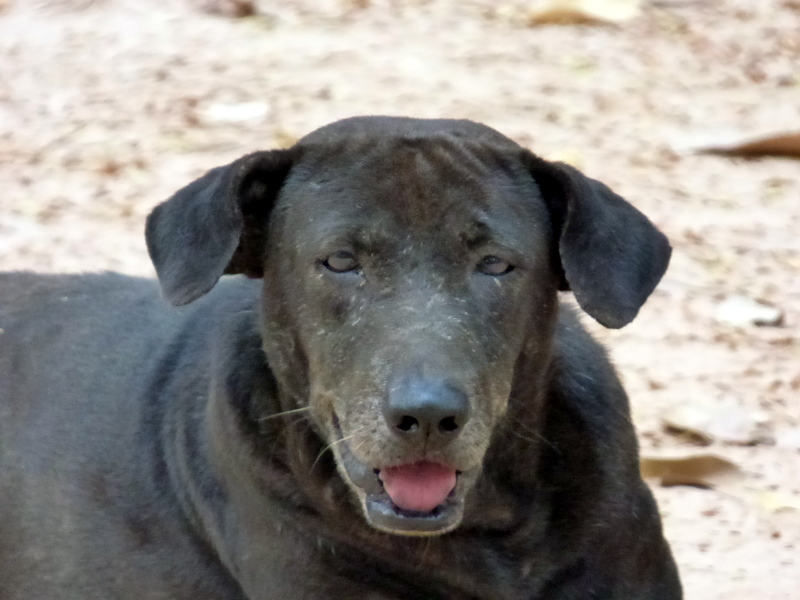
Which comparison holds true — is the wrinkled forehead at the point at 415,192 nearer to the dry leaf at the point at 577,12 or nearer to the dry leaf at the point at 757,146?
the dry leaf at the point at 757,146

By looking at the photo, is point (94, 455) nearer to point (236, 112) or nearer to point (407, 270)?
point (407, 270)

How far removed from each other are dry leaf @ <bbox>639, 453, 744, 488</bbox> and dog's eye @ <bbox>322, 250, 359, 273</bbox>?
2.20 metres

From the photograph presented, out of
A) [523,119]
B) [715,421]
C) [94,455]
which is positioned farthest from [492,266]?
[523,119]

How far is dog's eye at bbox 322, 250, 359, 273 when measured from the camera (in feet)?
11.2

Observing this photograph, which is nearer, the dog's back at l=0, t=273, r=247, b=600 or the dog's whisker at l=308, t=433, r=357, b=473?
the dog's whisker at l=308, t=433, r=357, b=473

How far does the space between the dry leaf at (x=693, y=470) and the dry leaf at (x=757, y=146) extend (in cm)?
333

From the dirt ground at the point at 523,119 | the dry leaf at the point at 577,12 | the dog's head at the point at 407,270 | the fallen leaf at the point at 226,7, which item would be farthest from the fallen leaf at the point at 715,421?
the fallen leaf at the point at 226,7

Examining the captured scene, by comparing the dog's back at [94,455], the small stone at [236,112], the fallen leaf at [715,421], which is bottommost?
the small stone at [236,112]

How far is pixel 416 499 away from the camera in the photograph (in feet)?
10.7

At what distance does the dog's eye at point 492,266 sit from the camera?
3.41 metres

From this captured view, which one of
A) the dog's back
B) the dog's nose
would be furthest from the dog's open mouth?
the dog's back

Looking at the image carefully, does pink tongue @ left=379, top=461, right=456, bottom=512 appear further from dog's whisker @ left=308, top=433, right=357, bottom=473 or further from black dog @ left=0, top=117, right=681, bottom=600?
dog's whisker @ left=308, top=433, right=357, bottom=473

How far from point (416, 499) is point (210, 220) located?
91 centimetres

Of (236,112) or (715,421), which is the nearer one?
(715,421)
